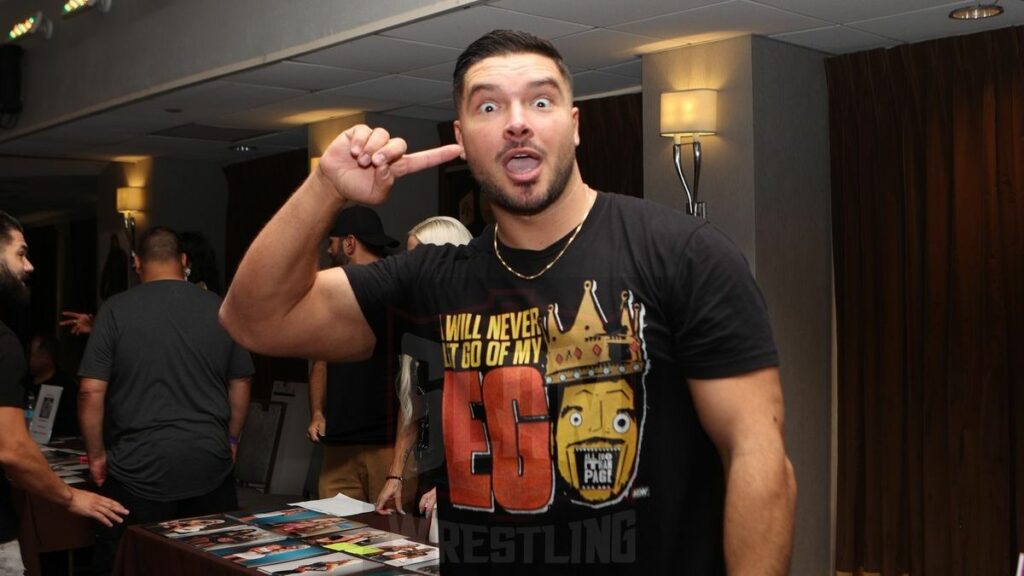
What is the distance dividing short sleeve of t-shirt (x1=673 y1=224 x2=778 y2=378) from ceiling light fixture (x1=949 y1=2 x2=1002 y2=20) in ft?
9.80

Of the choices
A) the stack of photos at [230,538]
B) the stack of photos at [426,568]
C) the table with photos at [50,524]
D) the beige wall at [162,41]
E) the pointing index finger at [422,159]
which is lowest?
the table with photos at [50,524]

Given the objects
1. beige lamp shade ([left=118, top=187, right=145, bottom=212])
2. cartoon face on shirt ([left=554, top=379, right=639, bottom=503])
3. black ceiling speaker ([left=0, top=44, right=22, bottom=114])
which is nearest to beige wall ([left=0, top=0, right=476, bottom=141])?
black ceiling speaker ([left=0, top=44, right=22, bottom=114])

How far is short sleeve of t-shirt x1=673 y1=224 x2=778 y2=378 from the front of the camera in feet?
4.35

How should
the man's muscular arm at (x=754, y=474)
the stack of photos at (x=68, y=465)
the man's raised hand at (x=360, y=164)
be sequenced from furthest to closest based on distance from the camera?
the stack of photos at (x=68, y=465), the man's raised hand at (x=360, y=164), the man's muscular arm at (x=754, y=474)

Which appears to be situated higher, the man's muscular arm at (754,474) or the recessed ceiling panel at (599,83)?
the recessed ceiling panel at (599,83)

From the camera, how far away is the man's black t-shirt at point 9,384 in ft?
9.14

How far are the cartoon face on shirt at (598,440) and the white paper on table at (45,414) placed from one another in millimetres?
4324

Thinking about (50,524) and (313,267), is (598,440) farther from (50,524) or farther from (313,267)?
(50,524)

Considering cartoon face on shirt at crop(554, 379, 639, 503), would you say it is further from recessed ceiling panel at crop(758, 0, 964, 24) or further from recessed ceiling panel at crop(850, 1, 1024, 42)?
recessed ceiling panel at crop(850, 1, 1024, 42)

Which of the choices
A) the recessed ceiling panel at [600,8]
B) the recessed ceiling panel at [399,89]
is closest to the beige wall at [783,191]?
the recessed ceiling panel at [600,8]

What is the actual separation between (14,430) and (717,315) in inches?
88.2

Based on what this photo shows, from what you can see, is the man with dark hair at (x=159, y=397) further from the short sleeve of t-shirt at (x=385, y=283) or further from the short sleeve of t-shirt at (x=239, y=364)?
the short sleeve of t-shirt at (x=385, y=283)

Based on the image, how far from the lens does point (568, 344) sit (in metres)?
1.44

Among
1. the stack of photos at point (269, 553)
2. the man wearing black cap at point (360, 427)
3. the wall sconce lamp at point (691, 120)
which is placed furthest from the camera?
→ the wall sconce lamp at point (691, 120)
